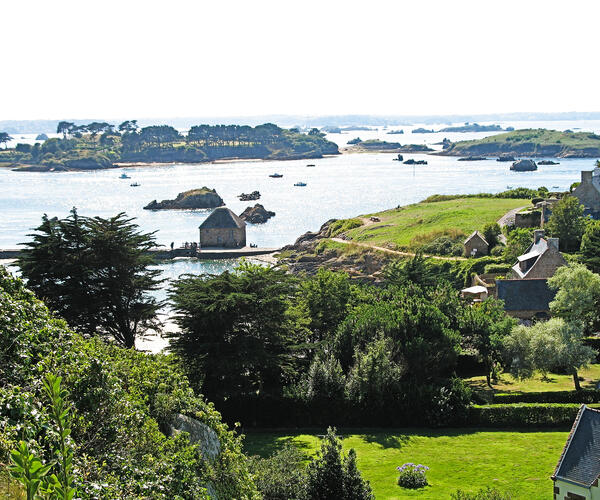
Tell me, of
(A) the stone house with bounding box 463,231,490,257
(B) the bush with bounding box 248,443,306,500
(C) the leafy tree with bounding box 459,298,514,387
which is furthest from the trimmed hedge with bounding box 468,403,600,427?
(A) the stone house with bounding box 463,231,490,257

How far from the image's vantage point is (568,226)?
66.8 m

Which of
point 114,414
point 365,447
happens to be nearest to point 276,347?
point 365,447

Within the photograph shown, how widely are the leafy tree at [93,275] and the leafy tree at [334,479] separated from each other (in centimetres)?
1929

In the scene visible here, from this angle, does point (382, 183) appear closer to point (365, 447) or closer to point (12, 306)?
point (365, 447)

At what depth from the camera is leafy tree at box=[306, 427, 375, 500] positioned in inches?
877

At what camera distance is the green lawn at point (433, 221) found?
8550 centimetres

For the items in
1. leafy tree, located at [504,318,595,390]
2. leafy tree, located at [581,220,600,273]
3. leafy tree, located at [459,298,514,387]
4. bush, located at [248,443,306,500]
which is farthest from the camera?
leafy tree, located at [581,220,600,273]

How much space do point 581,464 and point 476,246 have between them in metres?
51.7

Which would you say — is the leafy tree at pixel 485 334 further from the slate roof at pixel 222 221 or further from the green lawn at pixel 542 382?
the slate roof at pixel 222 221

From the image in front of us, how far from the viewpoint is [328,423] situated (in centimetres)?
3550

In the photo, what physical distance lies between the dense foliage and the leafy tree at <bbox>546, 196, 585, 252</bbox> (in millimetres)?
53238

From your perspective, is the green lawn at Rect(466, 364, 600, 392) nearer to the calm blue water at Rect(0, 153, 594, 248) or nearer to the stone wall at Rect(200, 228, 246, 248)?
the stone wall at Rect(200, 228, 246, 248)

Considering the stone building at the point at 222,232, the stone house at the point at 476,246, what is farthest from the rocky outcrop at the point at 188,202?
the stone house at the point at 476,246

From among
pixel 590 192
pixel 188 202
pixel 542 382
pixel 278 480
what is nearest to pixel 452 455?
pixel 278 480
